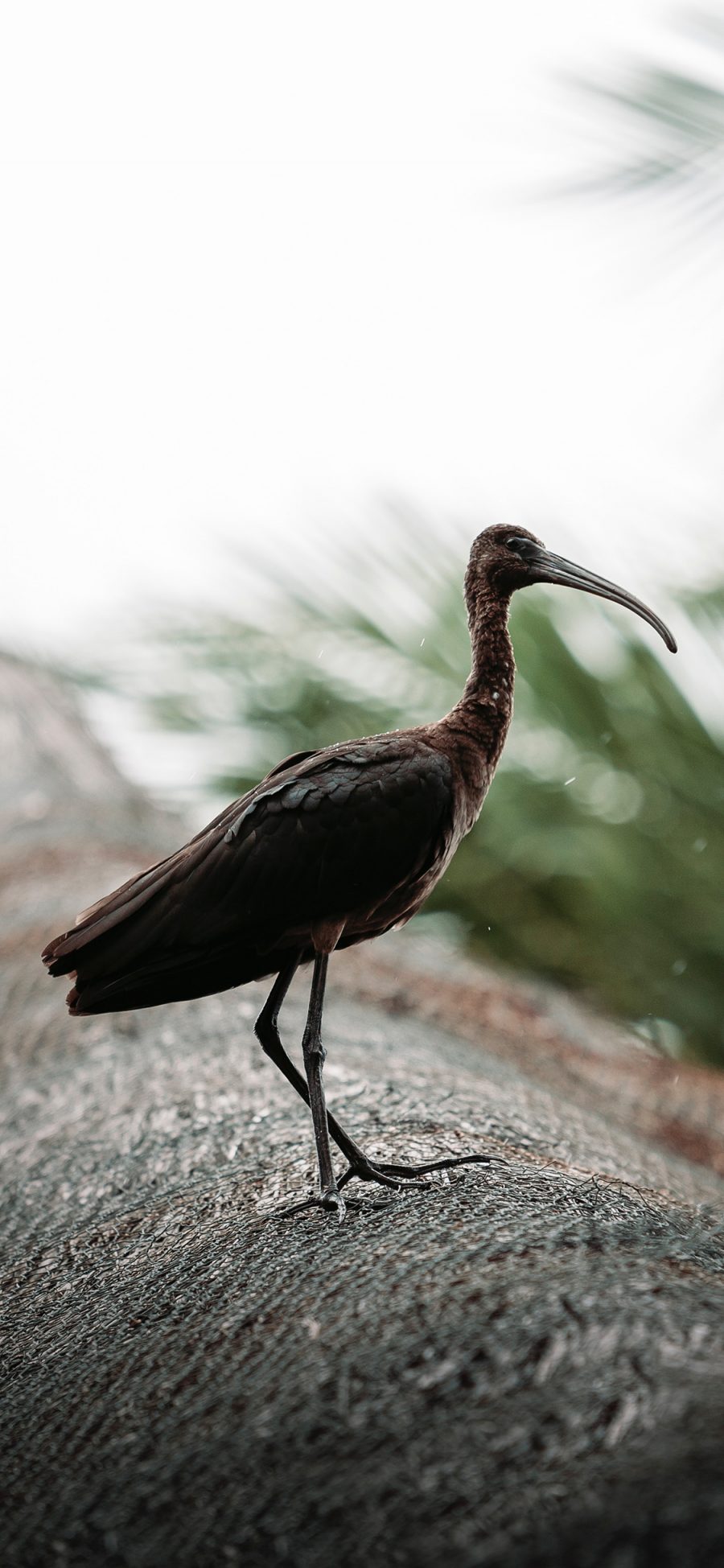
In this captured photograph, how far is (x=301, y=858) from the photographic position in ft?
5.81

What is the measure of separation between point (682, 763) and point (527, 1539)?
9.52ft

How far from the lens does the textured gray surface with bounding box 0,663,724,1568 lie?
3.32ft


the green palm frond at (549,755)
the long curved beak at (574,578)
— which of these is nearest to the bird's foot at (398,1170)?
the long curved beak at (574,578)

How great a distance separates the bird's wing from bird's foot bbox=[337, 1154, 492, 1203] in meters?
0.35

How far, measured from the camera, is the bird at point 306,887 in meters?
1.77

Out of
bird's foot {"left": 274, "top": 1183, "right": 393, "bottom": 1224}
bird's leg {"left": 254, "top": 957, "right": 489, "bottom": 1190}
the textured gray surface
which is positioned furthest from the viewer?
bird's leg {"left": 254, "top": 957, "right": 489, "bottom": 1190}

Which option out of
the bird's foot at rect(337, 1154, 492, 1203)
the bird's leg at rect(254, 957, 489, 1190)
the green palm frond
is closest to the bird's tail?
the bird's leg at rect(254, 957, 489, 1190)

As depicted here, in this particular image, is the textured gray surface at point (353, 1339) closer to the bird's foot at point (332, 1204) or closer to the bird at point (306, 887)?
the bird's foot at point (332, 1204)

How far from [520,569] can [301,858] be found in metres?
0.57

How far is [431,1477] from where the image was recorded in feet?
3.44

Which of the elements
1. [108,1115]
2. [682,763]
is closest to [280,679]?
[682,763]

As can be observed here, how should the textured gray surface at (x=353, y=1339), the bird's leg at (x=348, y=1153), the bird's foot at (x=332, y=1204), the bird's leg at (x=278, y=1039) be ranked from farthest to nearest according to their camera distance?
the bird's leg at (x=278, y=1039)
the bird's leg at (x=348, y=1153)
the bird's foot at (x=332, y=1204)
the textured gray surface at (x=353, y=1339)

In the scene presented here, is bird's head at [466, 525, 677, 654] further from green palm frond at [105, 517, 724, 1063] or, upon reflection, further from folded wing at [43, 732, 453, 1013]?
green palm frond at [105, 517, 724, 1063]

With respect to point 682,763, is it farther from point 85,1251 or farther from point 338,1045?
point 85,1251
